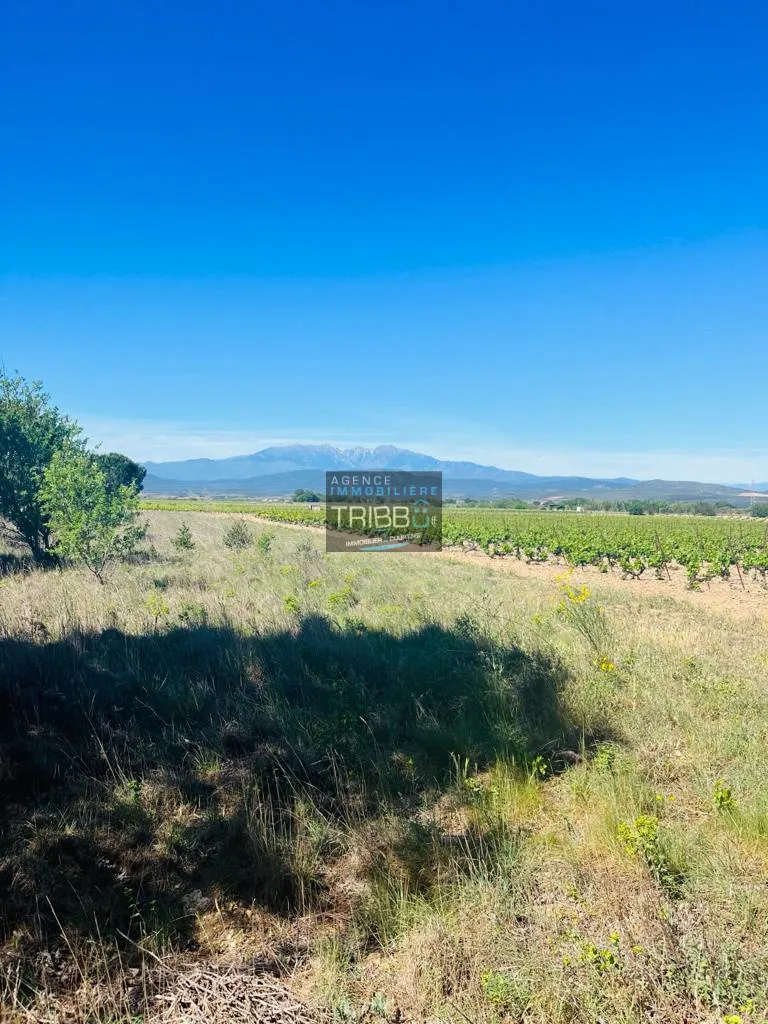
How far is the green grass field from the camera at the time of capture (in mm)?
2320

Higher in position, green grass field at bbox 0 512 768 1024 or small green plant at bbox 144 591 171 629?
small green plant at bbox 144 591 171 629

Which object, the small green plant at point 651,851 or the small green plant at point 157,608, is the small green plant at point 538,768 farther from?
the small green plant at point 157,608

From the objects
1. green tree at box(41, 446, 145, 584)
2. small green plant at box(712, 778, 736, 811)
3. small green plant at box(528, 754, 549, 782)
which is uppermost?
green tree at box(41, 446, 145, 584)

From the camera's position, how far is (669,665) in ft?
20.1

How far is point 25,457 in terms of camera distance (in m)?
16.0

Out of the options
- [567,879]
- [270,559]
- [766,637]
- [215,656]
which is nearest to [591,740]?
[567,879]

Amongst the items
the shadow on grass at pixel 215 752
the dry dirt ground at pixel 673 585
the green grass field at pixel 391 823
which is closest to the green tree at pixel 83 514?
the green grass field at pixel 391 823

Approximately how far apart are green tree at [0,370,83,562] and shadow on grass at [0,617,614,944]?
1150cm

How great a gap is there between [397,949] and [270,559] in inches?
540

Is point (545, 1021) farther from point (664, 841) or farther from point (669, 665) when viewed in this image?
point (669, 665)

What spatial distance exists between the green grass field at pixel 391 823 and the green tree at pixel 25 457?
34.3ft

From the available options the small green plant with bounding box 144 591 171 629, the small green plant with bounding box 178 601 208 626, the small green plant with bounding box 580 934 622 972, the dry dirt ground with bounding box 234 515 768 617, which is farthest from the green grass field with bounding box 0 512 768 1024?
the dry dirt ground with bounding box 234 515 768 617

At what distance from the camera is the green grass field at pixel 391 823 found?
2320 mm

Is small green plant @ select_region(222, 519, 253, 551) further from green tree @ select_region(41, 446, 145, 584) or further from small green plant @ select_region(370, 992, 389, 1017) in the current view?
small green plant @ select_region(370, 992, 389, 1017)
